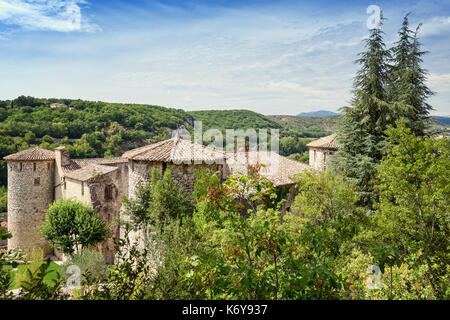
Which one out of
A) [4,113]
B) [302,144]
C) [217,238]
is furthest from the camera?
[4,113]

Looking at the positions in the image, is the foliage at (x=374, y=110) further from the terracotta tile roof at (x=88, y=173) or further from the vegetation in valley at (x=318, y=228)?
the terracotta tile roof at (x=88, y=173)

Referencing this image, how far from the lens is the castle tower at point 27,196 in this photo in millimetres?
24781

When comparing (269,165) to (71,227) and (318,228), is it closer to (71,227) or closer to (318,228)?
(318,228)

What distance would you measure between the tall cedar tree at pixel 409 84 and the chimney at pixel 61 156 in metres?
26.5

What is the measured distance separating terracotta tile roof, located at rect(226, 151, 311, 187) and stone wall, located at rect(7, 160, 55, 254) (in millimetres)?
18953

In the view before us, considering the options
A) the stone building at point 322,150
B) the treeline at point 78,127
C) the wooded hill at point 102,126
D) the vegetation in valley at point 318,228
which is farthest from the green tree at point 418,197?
the treeline at point 78,127

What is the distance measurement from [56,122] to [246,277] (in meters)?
54.6

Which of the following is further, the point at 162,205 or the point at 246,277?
the point at 162,205

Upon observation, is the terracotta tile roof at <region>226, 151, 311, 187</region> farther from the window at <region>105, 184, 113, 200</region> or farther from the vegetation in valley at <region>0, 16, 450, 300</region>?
the window at <region>105, 184, 113, 200</region>

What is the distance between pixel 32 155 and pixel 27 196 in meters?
3.76

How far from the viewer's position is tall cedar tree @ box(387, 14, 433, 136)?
1455cm
